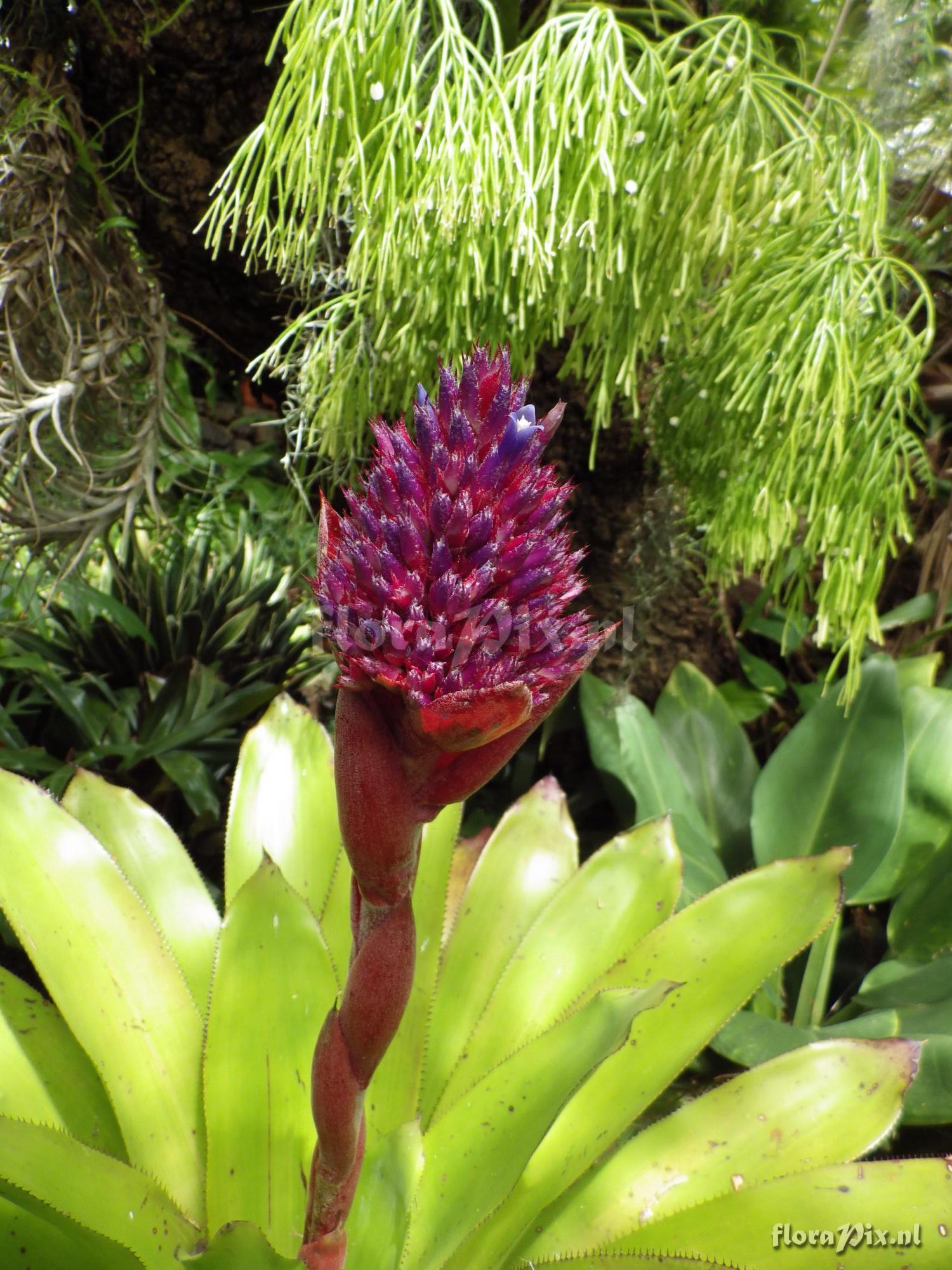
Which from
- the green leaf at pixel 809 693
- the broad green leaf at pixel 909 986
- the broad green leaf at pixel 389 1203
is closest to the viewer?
the broad green leaf at pixel 389 1203

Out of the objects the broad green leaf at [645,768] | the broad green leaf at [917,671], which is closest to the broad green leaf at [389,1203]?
the broad green leaf at [645,768]

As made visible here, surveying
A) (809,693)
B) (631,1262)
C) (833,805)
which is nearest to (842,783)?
(833,805)

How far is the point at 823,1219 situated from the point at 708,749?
A: 76 cm

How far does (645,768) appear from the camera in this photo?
119cm

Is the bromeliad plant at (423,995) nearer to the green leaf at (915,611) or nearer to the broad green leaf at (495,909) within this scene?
the broad green leaf at (495,909)

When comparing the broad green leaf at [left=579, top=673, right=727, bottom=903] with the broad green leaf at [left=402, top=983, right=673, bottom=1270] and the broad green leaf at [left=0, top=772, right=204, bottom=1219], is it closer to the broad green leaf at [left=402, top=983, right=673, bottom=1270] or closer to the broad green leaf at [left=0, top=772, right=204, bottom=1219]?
the broad green leaf at [left=402, top=983, right=673, bottom=1270]

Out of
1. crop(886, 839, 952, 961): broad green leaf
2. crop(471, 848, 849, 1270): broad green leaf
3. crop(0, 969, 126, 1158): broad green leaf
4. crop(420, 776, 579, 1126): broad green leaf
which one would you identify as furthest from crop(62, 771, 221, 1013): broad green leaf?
crop(886, 839, 952, 961): broad green leaf

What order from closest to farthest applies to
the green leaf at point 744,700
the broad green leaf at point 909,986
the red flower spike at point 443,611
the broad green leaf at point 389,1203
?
the red flower spike at point 443,611 < the broad green leaf at point 389,1203 < the broad green leaf at point 909,986 < the green leaf at point 744,700

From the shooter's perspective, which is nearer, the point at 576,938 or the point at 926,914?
the point at 576,938

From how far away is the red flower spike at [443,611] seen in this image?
38 cm

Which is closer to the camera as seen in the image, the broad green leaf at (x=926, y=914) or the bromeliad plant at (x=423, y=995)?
the bromeliad plant at (x=423, y=995)

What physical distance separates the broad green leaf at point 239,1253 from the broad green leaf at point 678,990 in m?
0.24

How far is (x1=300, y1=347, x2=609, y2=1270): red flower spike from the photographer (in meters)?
0.38

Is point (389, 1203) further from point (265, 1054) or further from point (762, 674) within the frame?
point (762, 674)
